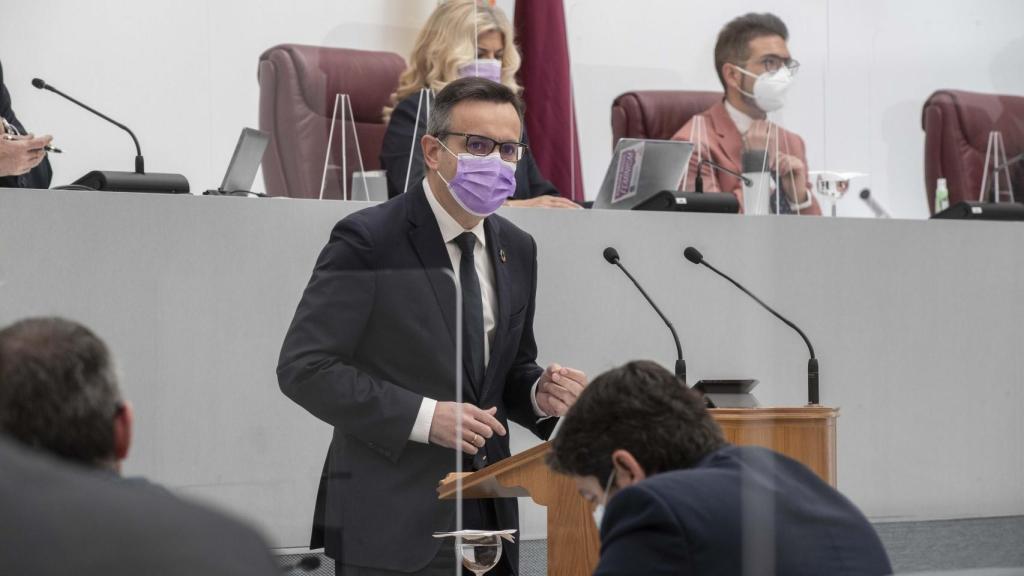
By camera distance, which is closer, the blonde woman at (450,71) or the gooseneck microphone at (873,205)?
the blonde woman at (450,71)

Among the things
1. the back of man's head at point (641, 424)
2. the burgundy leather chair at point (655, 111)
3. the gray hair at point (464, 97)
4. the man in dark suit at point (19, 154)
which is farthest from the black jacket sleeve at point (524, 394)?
the burgundy leather chair at point (655, 111)

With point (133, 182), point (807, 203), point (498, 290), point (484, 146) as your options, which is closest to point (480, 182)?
point (484, 146)

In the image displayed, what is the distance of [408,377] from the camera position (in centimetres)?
255

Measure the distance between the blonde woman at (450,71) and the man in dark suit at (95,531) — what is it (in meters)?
3.02

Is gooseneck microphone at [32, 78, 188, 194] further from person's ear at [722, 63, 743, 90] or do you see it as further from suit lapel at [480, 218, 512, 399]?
person's ear at [722, 63, 743, 90]

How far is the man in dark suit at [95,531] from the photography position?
94cm

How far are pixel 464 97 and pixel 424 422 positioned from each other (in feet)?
2.34

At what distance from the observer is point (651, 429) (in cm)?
192

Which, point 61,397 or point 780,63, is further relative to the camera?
point 780,63

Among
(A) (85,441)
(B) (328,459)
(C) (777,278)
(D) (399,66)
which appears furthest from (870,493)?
(A) (85,441)

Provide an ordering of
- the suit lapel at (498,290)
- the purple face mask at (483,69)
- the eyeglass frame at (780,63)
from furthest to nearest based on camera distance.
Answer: the eyeglass frame at (780,63), the purple face mask at (483,69), the suit lapel at (498,290)

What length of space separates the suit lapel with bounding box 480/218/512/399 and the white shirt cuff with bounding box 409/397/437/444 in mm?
161

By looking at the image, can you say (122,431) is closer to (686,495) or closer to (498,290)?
(686,495)

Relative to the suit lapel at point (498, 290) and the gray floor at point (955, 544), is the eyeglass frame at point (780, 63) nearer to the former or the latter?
the gray floor at point (955, 544)
